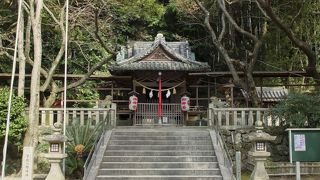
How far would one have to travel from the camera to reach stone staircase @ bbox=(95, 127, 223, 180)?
1384 cm

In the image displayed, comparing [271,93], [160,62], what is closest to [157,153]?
[160,62]

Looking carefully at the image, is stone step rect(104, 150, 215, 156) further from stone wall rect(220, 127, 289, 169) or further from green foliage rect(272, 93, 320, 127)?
green foliage rect(272, 93, 320, 127)

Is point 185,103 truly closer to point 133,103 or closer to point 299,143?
point 133,103

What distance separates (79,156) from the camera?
50.6 ft

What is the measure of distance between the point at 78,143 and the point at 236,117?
661 centimetres

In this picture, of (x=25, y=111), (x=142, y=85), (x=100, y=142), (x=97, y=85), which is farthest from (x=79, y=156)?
(x=97, y=85)

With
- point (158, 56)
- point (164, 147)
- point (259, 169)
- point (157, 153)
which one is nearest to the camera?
point (259, 169)

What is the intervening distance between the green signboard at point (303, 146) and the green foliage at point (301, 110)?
13.7 feet

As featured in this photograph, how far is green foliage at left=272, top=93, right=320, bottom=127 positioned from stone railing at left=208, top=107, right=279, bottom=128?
1422 mm

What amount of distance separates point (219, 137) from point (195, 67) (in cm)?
696

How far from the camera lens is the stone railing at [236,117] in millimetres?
17797

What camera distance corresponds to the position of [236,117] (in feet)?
59.2

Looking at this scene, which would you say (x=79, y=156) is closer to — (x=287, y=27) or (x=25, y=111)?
(x=25, y=111)

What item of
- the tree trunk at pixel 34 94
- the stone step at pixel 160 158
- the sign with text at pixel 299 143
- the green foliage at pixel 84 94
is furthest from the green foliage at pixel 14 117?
the green foliage at pixel 84 94
